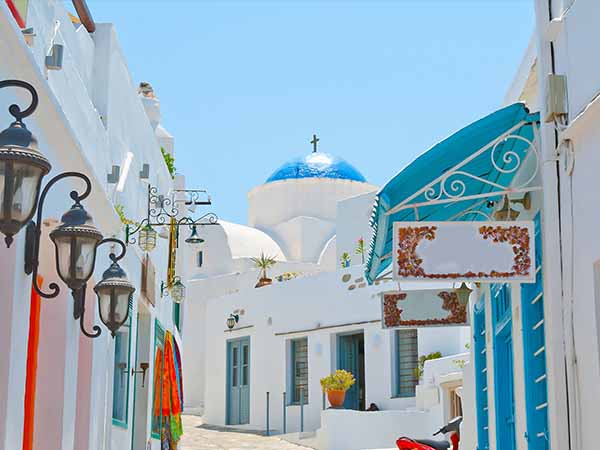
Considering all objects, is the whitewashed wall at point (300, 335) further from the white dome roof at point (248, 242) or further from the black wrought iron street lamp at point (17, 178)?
the black wrought iron street lamp at point (17, 178)

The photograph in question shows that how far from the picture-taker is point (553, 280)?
694cm

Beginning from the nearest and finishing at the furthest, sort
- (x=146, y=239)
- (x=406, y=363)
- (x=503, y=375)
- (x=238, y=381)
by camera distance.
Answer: (x=503, y=375) → (x=146, y=239) → (x=406, y=363) → (x=238, y=381)

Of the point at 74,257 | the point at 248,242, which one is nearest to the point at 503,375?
the point at 74,257

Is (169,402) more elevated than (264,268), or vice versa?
(264,268)

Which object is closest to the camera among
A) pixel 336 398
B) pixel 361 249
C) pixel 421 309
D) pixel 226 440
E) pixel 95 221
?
pixel 95 221

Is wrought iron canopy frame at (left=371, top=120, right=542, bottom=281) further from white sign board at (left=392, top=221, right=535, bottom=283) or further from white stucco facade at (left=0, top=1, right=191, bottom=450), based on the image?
white stucco facade at (left=0, top=1, right=191, bottom=450)

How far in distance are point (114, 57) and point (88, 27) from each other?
0.83m

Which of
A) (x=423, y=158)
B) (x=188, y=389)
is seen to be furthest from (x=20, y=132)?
(x=188, y=389)

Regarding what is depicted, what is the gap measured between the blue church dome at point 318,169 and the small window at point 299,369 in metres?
11.9

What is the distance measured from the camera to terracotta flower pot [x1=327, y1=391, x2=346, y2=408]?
75.3 feet

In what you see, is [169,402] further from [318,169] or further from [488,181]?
[318,169]

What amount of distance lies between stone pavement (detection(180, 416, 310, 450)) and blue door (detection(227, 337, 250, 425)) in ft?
2.07

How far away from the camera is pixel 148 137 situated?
15461mm

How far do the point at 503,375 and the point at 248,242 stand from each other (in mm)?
26419
